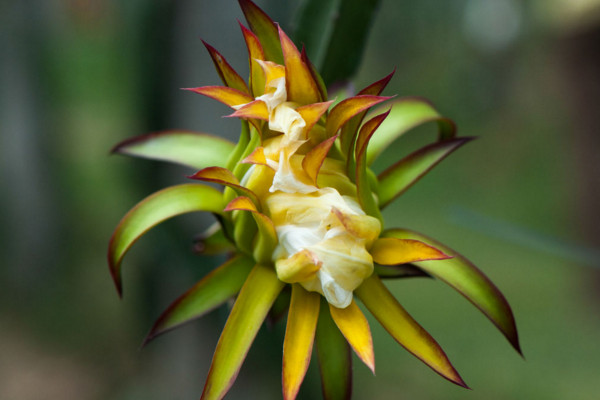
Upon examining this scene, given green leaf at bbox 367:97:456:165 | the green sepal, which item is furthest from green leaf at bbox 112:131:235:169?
green leaf at bbox 367:97:456:165

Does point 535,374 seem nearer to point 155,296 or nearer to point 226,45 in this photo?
point 155,296

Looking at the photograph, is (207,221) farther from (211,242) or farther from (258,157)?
(258,157)

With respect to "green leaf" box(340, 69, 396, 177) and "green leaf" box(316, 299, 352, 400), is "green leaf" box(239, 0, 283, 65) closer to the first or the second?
"green leaf" box(340, 69, 396, 177)

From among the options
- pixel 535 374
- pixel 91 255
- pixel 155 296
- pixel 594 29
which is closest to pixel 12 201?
pixel 91 255

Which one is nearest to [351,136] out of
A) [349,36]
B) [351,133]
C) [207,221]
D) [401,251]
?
[351,133]

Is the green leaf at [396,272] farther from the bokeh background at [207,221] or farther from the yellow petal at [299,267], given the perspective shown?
the bokeh background at [207,221]

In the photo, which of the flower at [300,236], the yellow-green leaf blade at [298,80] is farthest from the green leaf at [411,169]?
the yellow-green leaf blade at [298,80]
